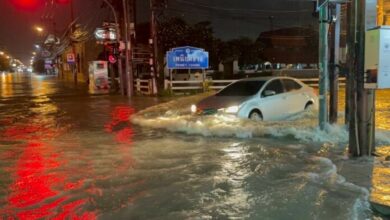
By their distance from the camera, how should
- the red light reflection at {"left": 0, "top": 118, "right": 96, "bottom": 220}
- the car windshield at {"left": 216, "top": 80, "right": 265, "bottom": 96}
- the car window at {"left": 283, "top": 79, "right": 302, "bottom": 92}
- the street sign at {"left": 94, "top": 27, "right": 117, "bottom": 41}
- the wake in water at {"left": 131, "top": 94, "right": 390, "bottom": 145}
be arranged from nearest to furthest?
Answer: the red light reflection at {"left": 0, "top": 118, "right": 96, "bottom": 220}
the wake in water at {"left": 131, "top": 94, "right": 390, "bottom": 145}
the car windshield at {"left": 216, "top": 80, "right": 265, "bottom": 96}
the car window at {"left": 283, "top": 79, "right": 302, "bottom": 92}
the street sign at {"left": 94, "top": 27, "right": 117, "bottom": 41}

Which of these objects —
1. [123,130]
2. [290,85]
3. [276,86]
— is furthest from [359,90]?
[123,130]

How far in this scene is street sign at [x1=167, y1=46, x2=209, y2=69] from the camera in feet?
83.7

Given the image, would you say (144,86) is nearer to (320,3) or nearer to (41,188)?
(320,3)

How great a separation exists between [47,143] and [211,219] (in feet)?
20.9

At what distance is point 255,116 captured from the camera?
460 inches

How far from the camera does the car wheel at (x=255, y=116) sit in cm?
1155

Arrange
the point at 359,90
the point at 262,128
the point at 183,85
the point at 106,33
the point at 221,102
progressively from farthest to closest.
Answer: the point at 106,33 < the point at 183,85 < the point at 221,102 < the point at 262,128 < the point at 359,90

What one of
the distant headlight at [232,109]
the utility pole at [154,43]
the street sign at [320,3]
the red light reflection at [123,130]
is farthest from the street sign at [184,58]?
the street sign at [320,3]

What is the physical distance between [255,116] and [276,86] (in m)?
1.48

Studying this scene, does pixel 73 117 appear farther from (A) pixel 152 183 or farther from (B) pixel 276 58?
(B) pixel 276 58

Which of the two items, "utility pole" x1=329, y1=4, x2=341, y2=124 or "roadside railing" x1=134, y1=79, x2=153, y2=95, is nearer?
"utility pole" x1=329, y1=4, x2=341, y2=124

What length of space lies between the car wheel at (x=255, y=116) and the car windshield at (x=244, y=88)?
57cm

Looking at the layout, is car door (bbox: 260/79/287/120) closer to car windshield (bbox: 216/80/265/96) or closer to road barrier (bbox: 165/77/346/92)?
car windshield (bbox: 216/80/265/96)

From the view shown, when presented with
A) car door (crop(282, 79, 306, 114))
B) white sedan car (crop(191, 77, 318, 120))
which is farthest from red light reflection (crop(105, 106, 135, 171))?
car door (crop(282, 79, 306, 114))
